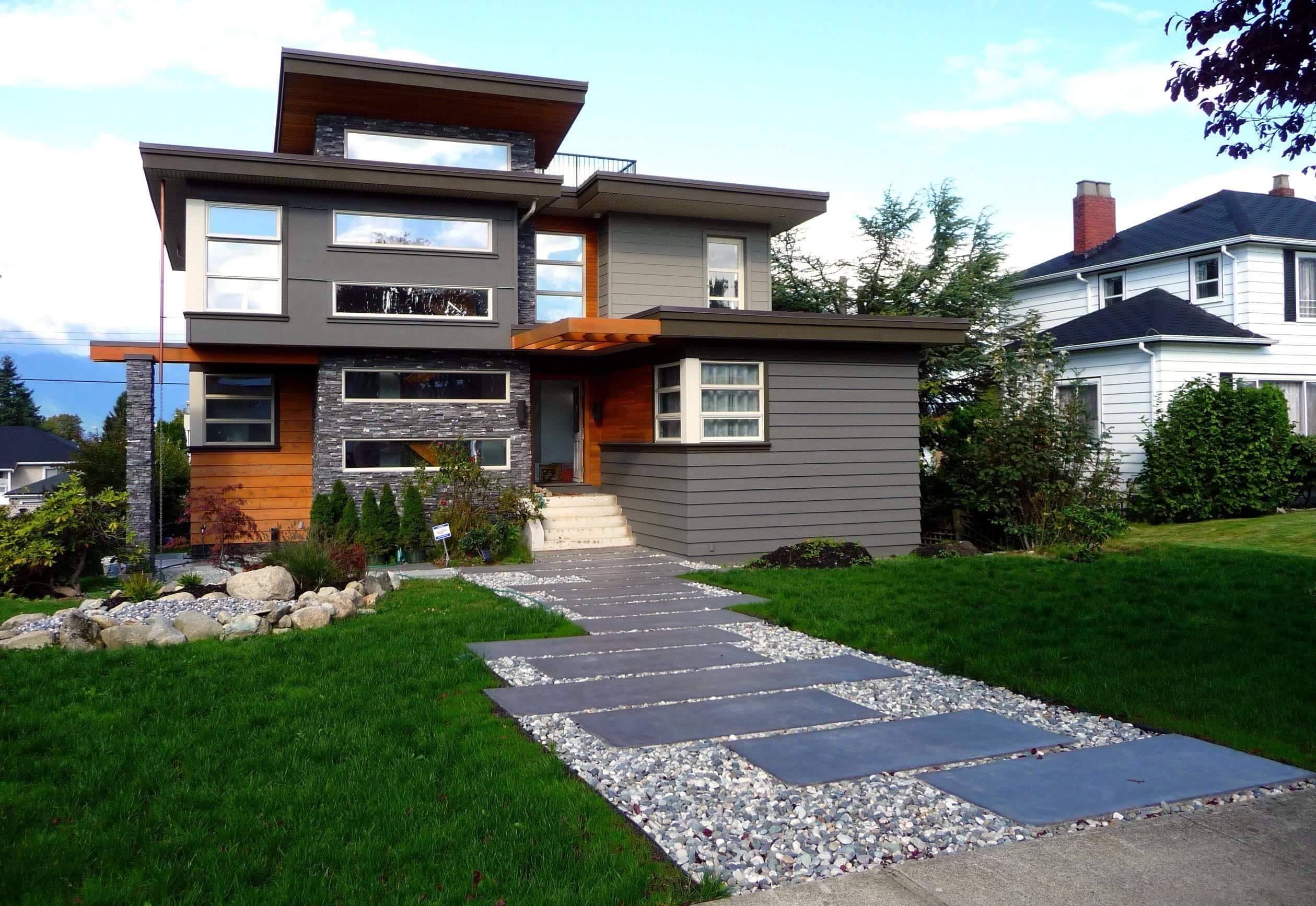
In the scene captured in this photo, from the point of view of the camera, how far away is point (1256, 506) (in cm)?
1590

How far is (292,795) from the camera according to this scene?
4.14 m

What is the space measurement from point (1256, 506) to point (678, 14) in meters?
12.1

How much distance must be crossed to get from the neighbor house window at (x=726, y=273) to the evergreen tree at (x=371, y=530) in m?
6.90

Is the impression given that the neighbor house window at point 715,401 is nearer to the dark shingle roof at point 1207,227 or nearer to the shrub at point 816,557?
the shrub at point 816,557

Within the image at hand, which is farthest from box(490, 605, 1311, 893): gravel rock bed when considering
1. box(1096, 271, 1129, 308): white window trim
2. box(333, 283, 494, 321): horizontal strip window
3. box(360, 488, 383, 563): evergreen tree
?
box(1096, 271, 1129, 308): white window trim

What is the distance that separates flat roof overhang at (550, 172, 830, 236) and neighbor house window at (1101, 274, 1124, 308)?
9.08 metres

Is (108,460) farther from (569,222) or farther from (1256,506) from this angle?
(1256,506)

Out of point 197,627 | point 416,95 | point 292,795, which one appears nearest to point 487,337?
point 416,95

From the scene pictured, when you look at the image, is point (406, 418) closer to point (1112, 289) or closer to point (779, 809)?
point (779, 809)

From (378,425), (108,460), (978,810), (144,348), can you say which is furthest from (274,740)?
(108,460)

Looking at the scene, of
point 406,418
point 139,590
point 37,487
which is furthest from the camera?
point 37,487

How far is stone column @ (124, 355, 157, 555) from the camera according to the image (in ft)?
43.2

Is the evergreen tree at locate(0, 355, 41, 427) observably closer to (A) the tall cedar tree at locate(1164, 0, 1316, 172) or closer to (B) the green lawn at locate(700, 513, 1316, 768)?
(B) the green lawn at locate(700, 513, 1316, 768)

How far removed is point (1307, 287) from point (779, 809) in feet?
65.2
